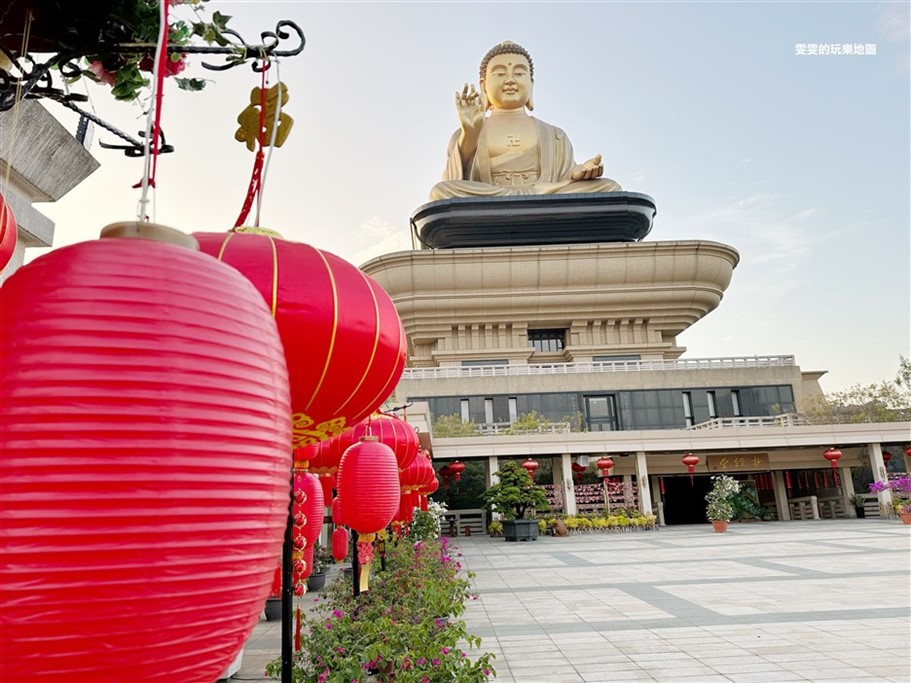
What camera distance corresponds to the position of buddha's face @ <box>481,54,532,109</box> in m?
44.7

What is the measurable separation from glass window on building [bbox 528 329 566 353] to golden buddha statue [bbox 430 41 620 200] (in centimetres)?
935

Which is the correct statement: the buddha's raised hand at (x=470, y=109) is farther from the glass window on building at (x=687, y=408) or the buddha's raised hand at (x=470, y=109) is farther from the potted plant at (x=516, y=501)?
the potted plant at (x=516, y=501)

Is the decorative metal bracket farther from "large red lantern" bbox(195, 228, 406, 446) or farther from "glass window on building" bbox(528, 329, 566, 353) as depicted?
"glass window on building" bbox(528, 329, 566, 353)

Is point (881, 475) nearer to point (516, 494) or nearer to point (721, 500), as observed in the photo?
point (721, 500)

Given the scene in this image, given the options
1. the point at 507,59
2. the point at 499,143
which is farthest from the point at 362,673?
the point at 507,59

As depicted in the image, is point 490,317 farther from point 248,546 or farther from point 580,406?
point 248,546

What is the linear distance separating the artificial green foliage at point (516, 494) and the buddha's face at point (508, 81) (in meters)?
31.6

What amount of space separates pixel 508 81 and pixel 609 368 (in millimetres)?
23883

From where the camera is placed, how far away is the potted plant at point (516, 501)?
20.7 meters

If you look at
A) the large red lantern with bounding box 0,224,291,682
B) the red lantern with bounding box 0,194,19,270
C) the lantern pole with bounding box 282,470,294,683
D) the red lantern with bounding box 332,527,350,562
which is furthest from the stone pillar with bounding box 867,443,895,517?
the large red lantern with bounding box 0,224,291,682

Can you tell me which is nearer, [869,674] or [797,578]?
[869,674]

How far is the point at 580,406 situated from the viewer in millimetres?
30391

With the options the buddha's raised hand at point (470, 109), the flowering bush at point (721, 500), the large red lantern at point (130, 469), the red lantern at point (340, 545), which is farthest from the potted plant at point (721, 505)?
the buddha's raised hand at point (470, 109)

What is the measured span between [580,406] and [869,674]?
25358 millimetres
